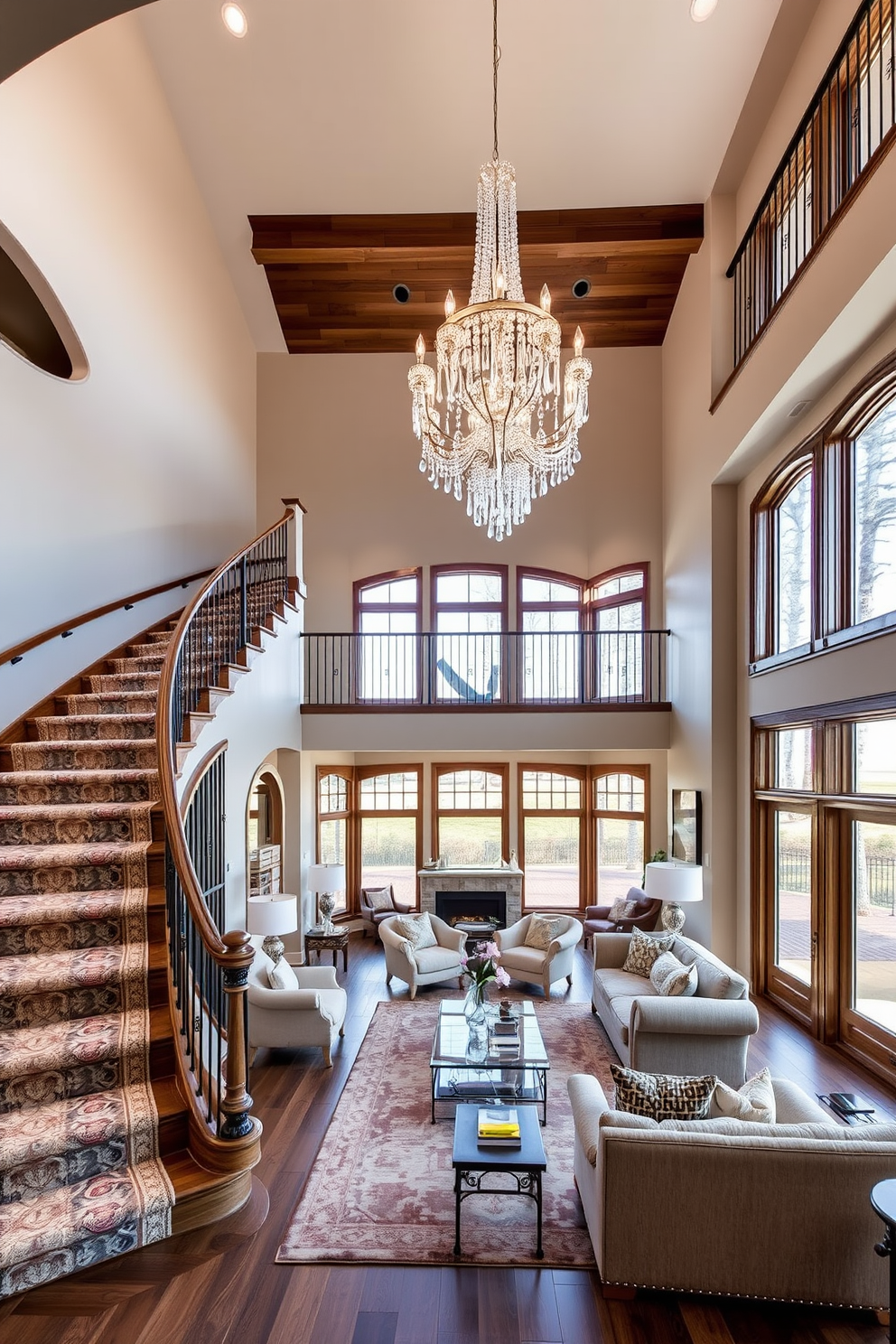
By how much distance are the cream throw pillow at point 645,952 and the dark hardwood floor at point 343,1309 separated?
363 cm

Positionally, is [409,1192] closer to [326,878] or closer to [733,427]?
[326,878]

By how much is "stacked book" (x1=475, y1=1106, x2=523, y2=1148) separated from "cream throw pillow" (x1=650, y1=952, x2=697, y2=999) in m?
1.93

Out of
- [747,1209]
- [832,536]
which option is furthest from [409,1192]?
[832,536]

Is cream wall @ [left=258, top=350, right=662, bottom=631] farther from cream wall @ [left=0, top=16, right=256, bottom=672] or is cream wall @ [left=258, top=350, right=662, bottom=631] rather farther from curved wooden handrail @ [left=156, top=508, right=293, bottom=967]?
curved wooden handrail @ [left=156, top=508, right=293, bottom=967]

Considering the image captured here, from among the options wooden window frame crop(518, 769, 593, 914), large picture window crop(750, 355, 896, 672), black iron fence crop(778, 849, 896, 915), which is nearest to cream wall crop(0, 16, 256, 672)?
wooden window frame crop(518, 769, 593, 914)

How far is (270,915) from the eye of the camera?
21.8 ft

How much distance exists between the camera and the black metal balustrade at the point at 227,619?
18.1 ft

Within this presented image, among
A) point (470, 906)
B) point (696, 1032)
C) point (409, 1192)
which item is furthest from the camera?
point (470, 906)

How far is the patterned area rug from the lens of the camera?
12.1ft

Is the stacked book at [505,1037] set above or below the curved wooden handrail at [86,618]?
below

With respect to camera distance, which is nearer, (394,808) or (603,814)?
(603,814)

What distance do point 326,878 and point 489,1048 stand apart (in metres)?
3.27

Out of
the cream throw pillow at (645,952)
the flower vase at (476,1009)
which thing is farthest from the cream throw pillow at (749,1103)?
the cream throw pillow at (645,952)

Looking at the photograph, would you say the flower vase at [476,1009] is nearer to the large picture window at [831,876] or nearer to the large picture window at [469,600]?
the large picture window at [831,876]
